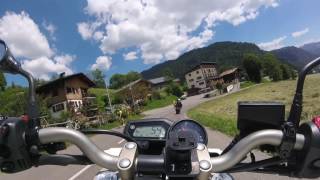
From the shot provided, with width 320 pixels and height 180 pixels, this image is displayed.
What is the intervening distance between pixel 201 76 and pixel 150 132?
14302cm

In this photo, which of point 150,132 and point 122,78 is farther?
point 122,78

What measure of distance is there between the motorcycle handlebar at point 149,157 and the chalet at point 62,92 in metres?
→ 58.8

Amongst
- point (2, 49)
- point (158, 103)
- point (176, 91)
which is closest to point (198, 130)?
point (2, 49)

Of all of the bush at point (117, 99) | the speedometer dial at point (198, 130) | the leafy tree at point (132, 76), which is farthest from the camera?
the leafy tree at point (132, 76)

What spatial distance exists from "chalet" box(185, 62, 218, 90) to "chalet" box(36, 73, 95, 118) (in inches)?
3165

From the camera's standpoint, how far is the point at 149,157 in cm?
182

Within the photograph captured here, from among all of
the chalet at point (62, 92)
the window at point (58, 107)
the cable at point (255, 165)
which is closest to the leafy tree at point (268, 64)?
the chalet at point (62, 92)

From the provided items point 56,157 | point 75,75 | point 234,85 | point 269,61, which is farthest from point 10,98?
point 269,61

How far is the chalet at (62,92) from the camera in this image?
6066 cm

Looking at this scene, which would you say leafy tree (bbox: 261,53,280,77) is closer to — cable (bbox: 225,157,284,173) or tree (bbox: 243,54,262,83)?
tree (bbox: 243,54,262,83)

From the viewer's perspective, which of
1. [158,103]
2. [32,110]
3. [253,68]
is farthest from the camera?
[253,68]

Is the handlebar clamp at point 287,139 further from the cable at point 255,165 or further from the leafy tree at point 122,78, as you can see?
the leafy tree at point 122,78

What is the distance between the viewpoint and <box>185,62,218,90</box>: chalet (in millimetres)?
142875

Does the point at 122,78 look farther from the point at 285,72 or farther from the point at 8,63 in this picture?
the point at 8,63
